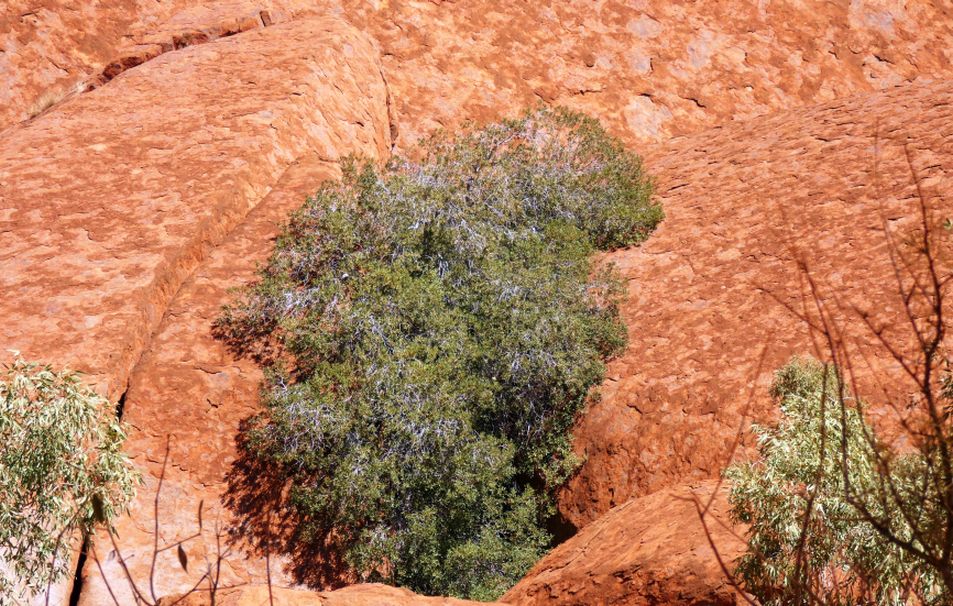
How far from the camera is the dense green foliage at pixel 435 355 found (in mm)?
10281

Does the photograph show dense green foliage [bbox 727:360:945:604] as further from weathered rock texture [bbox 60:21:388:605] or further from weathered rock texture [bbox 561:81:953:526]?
weathered rock texture [bbox 60:21:388:605]

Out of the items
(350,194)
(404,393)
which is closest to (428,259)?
(350,194)

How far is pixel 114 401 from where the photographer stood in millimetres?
10875

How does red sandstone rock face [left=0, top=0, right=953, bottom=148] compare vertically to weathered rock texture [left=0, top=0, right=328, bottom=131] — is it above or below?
below

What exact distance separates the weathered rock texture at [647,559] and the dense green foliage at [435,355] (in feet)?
3.74

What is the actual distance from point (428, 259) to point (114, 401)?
3895 mm

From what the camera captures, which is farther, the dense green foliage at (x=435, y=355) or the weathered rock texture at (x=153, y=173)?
the weathered rock texture at (x=153, y=173)

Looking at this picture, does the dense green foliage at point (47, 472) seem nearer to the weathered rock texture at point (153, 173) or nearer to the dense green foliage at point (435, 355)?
the weathered rock texture at point (153, 173)

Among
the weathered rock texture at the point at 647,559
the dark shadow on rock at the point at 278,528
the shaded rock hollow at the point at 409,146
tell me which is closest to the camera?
the weathered rock texture at the point at 647,559

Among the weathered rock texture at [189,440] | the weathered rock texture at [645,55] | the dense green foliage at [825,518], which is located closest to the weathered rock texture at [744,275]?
the dense green foliage at [825,518]

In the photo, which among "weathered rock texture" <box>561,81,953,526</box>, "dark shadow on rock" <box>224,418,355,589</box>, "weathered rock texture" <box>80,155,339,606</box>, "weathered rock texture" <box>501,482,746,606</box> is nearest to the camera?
"weathered rock texture" <box>501,482,746,606</box>

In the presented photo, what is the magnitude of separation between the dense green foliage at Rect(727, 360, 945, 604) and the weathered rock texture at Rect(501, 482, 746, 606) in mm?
295

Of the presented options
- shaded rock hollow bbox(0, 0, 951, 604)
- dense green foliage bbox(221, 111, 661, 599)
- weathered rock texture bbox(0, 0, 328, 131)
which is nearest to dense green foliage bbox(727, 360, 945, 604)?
shaded rock hollow bbox(0, 0, 951, 604)

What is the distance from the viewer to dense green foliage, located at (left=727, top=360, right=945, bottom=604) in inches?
256
